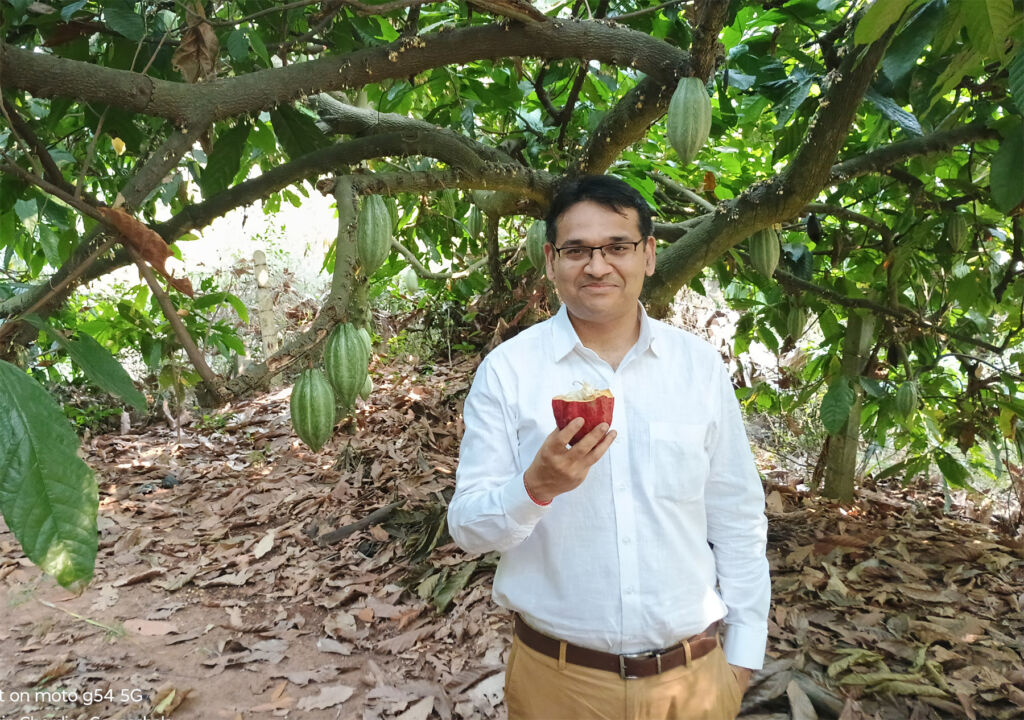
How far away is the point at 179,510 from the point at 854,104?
3.83 m

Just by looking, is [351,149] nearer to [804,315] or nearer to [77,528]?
[77,528]

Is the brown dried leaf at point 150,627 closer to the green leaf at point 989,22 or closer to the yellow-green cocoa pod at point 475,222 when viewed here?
the yellow-green cocoa pod at point 475,222

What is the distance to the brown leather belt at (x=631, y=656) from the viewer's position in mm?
1324

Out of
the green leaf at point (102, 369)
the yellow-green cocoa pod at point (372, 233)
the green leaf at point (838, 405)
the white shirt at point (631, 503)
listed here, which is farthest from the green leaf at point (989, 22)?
the green leaf at point (838, 405)

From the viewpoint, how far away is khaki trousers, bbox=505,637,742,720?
1321 mm

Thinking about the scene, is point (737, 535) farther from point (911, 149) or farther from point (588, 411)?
point (911, 149)

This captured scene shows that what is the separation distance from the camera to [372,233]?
1.50m

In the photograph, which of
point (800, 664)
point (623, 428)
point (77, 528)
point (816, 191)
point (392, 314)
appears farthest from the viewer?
point (392, 314)

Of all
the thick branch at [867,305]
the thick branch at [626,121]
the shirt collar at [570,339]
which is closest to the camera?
the shirt collar at [570,339]

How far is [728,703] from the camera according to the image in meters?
1.44

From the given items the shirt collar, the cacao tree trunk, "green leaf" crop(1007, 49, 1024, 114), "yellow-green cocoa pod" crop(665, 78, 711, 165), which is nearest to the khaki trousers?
the shirt collar

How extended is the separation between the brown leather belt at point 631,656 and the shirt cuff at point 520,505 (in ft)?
1.08

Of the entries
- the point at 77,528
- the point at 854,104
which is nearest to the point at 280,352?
the point at 77,528

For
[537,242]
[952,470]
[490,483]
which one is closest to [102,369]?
[490,483]
